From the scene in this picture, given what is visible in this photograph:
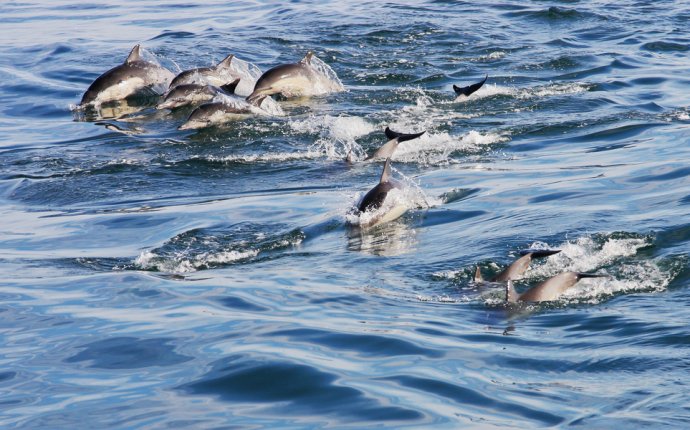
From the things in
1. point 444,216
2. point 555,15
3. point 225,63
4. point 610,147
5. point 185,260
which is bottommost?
point 610,147

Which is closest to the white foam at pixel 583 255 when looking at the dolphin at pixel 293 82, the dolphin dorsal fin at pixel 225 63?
the dolphin at pixel 293 82

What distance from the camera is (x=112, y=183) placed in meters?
13.9

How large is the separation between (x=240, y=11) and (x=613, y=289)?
22764mm

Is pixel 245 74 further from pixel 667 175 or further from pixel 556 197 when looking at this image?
pixel 556 197

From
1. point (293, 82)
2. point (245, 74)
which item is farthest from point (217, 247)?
point (245, 74)

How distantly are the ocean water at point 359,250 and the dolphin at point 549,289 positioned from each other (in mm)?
99

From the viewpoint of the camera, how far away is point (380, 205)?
11547 millimetres

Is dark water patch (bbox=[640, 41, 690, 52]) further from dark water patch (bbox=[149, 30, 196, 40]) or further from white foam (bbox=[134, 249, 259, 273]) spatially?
white foam (bbox=[134, 249, 259, 273])

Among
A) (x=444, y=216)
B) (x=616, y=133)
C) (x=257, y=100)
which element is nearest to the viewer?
(x=444, y=216)

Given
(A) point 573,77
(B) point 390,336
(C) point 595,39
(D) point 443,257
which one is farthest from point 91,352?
(C) point 595,39

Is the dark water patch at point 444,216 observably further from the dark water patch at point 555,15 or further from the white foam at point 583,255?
the dark water patch at point 555,15

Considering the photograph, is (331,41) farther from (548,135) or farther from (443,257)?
(443,257)

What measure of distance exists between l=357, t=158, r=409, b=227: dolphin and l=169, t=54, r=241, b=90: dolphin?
7874mm

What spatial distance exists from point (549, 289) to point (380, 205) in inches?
122
